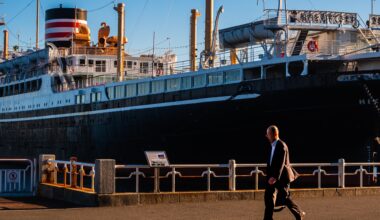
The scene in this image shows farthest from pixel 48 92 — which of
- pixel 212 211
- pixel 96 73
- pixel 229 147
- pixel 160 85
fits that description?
pixel 212 211

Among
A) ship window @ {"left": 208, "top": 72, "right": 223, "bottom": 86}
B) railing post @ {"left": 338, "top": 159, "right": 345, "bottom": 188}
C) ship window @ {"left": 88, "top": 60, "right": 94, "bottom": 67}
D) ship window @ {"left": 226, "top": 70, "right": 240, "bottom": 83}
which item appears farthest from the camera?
ship window @ {"left": 88, "top": 60, "right": 94, "bottom": 67}

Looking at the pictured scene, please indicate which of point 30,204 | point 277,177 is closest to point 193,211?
point 277,177

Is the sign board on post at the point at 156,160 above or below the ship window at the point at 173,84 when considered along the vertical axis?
below

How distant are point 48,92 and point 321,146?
1038 inches

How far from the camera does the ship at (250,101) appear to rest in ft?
85.6

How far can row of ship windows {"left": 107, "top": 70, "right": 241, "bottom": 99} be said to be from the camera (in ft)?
98.1

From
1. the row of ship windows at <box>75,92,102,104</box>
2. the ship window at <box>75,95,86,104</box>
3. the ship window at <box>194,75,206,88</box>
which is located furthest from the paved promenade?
the ship window at <box>75,95,86,104</box>

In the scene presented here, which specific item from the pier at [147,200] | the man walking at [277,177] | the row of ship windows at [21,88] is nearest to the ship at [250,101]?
the row of ship windows at [21,88]

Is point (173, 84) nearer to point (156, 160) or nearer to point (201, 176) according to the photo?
point (201, 176)

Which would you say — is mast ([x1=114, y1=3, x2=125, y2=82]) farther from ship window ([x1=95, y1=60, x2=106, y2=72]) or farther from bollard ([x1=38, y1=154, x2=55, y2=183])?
Answer: bollard ([x1=38, y1=154, x2=55, y2=183])

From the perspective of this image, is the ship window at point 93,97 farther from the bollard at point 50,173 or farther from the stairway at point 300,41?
the bollard at point 50,173

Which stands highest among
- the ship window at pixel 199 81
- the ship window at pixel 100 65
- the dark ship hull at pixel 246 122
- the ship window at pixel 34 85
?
the ship window at pixel 100 65

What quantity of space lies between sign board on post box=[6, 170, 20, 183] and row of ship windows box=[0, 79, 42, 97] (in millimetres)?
31524

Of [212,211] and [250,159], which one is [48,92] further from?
[212,211]
